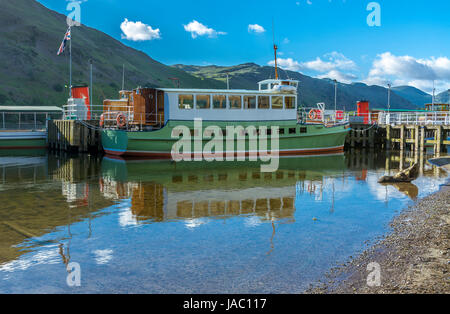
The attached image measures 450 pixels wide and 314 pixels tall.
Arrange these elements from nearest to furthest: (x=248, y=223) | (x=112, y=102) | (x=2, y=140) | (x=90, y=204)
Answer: (x=248, y=223) < (x=90, y=204) < (x=112, y=102) < (x=2, y=140)

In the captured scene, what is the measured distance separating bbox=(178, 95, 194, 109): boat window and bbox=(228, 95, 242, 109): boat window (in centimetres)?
289

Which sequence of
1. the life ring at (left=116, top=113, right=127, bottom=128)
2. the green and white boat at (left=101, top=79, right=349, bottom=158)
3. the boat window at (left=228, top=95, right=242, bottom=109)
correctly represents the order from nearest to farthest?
1. the green and white boat at (left=101, top=79, right=349, bottom=158)
2. the life ring at (left=116, top=113, right=127, bottom=128)
3. the boat window at (left=228, top=95, right=242, bottom=109)

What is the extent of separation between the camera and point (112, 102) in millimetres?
32219

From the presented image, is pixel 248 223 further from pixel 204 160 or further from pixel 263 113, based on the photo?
pixel 263 113

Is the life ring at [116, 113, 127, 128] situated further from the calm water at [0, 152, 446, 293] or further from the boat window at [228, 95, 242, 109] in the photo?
the calm water at [0, 152, 446, 293]

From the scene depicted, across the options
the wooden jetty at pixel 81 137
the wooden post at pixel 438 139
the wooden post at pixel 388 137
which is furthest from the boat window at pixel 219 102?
the wooden post at pixel 388 137

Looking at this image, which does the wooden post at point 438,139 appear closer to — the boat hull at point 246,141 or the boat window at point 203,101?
the boat hull at point 246,141

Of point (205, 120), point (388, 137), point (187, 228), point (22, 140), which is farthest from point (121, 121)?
point (388, 137)

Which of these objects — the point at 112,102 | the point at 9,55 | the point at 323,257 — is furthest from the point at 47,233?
the point at 9,55

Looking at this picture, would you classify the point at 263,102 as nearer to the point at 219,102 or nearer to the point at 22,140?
the point at 219,102

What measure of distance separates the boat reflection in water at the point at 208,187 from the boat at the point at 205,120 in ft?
6.63

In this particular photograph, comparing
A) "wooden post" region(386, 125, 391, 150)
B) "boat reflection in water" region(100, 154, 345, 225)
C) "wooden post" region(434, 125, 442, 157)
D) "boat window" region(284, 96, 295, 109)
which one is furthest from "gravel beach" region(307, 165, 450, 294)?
"wooden post" region(386, 125, 391, 150)

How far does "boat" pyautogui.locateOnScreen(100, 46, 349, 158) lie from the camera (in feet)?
87.3
